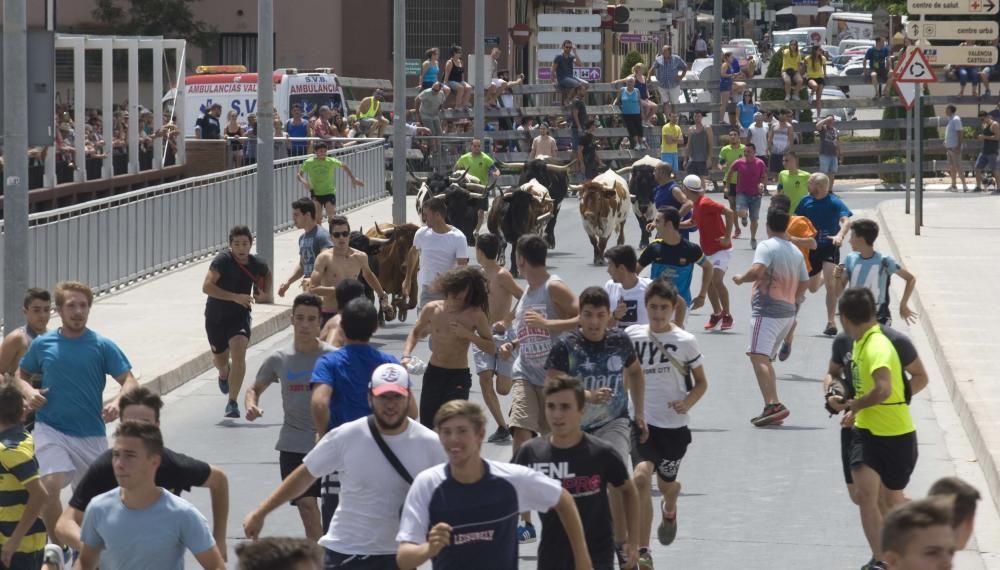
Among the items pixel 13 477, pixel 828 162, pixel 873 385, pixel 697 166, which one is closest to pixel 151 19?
pixel 697 166

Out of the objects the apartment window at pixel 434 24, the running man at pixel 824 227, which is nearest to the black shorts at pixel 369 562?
the running man at pixel 824 227

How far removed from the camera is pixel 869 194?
42531 millimetres

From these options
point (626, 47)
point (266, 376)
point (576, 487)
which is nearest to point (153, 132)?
point (266, 376)

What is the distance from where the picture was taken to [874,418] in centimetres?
1039

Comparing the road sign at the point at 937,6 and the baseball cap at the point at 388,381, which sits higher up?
the road sign at the point at 937,6

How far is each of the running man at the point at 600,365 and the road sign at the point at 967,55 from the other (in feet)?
99.3

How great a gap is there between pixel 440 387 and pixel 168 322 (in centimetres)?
904

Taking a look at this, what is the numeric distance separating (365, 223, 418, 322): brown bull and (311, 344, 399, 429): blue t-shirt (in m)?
12.1

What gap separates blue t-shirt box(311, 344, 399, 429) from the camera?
9.48 m

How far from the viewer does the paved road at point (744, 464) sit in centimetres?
1134

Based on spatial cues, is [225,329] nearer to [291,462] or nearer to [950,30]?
[291,462]

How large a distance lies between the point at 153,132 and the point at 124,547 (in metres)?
29.3

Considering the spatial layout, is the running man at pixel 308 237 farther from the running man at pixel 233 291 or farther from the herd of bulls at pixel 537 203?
the herd of bulls at pixel 537 203

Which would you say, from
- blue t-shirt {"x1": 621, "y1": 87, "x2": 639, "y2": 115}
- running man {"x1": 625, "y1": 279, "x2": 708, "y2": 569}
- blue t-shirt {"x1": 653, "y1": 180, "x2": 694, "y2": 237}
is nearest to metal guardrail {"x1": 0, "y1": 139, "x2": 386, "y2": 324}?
blue t-shirt {"x1": 653, "y1": 180, "x2": 694, "y2": 237}
